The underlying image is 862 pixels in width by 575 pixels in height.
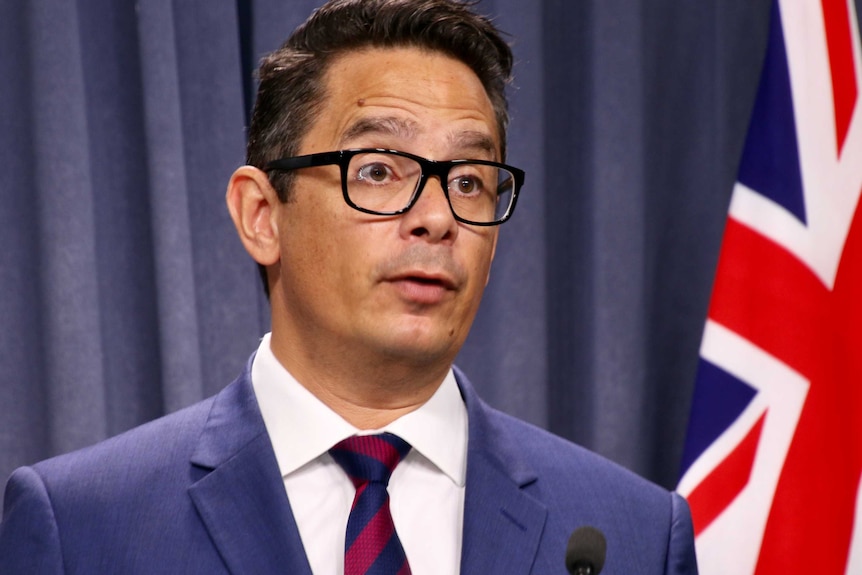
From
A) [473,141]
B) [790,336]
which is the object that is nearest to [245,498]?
[473,141]

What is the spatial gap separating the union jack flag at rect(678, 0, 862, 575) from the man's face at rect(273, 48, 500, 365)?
862 millimetres

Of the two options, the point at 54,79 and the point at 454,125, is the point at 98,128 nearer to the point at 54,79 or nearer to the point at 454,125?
the point at 54,79

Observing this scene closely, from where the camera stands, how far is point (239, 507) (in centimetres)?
126

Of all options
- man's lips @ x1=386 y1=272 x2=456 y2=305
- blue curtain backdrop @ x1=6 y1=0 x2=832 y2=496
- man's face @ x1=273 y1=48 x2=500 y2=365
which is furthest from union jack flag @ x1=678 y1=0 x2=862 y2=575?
man's lips @ x1=386 y1=272 x2=456 y2=305

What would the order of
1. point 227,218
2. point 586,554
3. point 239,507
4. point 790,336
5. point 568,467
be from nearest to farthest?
point 586,554, point 239,507, point 568,467, point 790,336, point 227,218

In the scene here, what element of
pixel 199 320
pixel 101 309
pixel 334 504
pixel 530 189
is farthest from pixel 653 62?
pixel 334 504

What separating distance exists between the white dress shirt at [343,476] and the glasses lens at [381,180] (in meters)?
0.26

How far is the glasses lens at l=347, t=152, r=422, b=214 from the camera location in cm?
130

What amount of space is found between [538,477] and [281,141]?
570 mm

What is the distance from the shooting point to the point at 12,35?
2.04m

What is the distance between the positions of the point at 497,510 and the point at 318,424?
0.25 meters

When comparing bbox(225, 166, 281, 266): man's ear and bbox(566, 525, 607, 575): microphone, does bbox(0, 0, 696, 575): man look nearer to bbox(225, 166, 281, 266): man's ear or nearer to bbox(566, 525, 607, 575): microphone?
bbox(225, 166, 281, 266): man's ear

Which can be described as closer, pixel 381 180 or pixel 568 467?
pixel 381 180

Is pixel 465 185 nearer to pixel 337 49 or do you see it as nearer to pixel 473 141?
pixel 473 141
